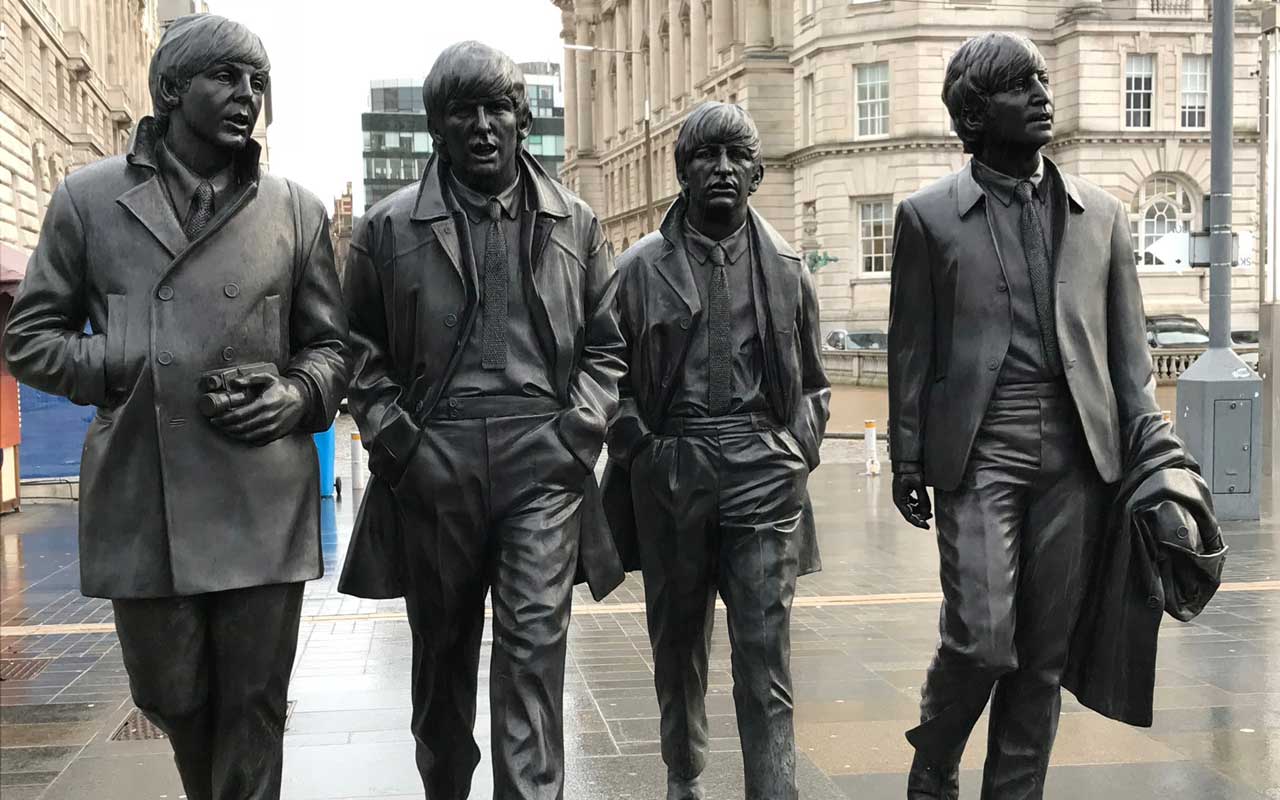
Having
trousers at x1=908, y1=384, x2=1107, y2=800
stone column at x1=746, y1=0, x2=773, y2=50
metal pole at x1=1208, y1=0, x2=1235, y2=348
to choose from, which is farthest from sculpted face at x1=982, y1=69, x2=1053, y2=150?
stone column at x1=746, y1=0, x2=773, y2=50

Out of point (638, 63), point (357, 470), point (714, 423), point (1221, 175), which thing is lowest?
point (357, 470)

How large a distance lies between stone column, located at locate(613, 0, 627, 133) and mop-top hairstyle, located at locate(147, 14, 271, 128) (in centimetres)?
8111

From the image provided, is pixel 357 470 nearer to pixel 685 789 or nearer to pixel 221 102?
pixel 685 789

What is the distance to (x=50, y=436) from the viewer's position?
58.2 ft

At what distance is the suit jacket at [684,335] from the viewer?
518cm

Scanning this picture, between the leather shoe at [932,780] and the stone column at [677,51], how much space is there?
68.0m

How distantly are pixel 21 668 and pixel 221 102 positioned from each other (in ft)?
17.6

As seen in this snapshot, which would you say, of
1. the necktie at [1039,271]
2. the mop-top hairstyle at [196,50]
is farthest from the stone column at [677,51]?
the mop-top hairstyle at [196,50]

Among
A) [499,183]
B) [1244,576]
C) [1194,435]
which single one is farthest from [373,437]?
[1194,435]

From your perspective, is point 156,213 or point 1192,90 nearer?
point 156,213

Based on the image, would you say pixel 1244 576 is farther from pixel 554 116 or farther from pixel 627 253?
pixel 554 116

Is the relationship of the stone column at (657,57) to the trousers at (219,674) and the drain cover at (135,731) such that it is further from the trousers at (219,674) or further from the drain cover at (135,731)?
the trousers at (219,674)

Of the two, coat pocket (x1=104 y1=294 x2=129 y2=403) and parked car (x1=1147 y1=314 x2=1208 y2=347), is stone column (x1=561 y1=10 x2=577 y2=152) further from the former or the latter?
coat pocket (x1=104 y1=294 x2=129 y2=403)

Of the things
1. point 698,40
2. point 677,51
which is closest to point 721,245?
point 698,40
